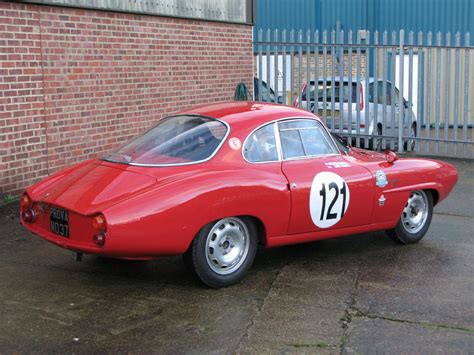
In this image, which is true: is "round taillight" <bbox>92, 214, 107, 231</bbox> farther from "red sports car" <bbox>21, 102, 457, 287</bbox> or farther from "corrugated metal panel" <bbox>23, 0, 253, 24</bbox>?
"corrugated metal panel" <bbox>23, 0, 253, 24</bbox>

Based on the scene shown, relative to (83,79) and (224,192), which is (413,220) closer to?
(224,192)

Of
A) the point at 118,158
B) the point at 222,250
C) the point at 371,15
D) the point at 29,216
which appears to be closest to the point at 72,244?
the point at 29,216

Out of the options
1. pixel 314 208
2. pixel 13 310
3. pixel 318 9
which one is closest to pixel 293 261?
pixel 314 208

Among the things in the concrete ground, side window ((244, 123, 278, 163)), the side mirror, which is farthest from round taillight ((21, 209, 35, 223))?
the side mirror

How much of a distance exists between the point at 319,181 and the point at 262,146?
586 millimetres

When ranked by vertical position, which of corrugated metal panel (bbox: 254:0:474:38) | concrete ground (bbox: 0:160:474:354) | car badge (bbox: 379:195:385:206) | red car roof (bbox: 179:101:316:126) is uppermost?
corrugated metal panel (bbox: 254:0:474:38)

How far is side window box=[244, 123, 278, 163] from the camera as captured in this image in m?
5.68

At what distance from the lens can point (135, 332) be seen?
4.54 meters

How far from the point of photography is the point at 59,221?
17.0 ft

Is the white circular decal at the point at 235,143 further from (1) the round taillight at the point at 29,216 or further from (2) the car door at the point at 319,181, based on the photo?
(1) the round taillight at the point at 29,216

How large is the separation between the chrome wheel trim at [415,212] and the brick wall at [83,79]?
185 inches

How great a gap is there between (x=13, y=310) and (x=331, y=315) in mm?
2342

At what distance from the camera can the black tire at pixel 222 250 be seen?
517 centimetres

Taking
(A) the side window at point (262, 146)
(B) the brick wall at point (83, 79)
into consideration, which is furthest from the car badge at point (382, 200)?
(B) the brick wall at point (83, 79)
